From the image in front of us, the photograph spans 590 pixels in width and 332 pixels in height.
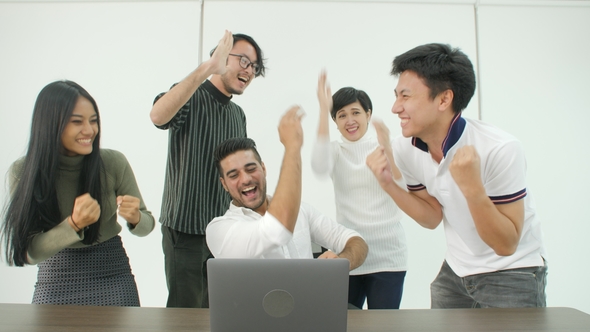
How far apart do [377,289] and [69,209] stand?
133 cm

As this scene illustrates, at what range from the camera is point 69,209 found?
184 centimetres

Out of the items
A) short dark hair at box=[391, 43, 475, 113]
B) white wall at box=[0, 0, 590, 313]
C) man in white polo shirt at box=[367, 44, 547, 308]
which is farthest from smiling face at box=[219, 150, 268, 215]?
white wall at box=[0, 0, 590, 313]

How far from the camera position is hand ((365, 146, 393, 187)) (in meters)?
1.61

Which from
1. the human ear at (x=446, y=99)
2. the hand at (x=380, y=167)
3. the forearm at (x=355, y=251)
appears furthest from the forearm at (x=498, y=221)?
the forearm at (x=355, y=251)

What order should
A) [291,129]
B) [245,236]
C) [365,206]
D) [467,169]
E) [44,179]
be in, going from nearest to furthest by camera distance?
1. [467,169]
2. [291,129]
3. [245,236]
4. [44,179]
5. [365,206]

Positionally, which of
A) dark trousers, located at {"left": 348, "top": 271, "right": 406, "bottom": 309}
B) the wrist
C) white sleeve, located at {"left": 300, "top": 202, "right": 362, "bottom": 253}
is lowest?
dark trousers, located at {"left": 348, "top": 271, "right": 406, "bottom": 309}

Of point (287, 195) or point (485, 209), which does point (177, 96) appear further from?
point (485, 209)

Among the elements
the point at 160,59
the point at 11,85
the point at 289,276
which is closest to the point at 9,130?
the point at 11,85

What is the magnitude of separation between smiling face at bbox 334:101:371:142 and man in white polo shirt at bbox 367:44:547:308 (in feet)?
1.41

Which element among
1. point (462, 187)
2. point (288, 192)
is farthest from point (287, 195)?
point (462, 187)

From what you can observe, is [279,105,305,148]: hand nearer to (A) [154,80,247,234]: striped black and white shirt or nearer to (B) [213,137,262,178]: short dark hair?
(B) [213,137,262,178]: short dark hair

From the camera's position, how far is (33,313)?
124 cm

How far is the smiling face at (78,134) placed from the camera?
6.08 ft

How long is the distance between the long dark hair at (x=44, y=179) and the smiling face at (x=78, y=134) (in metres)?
0.02
